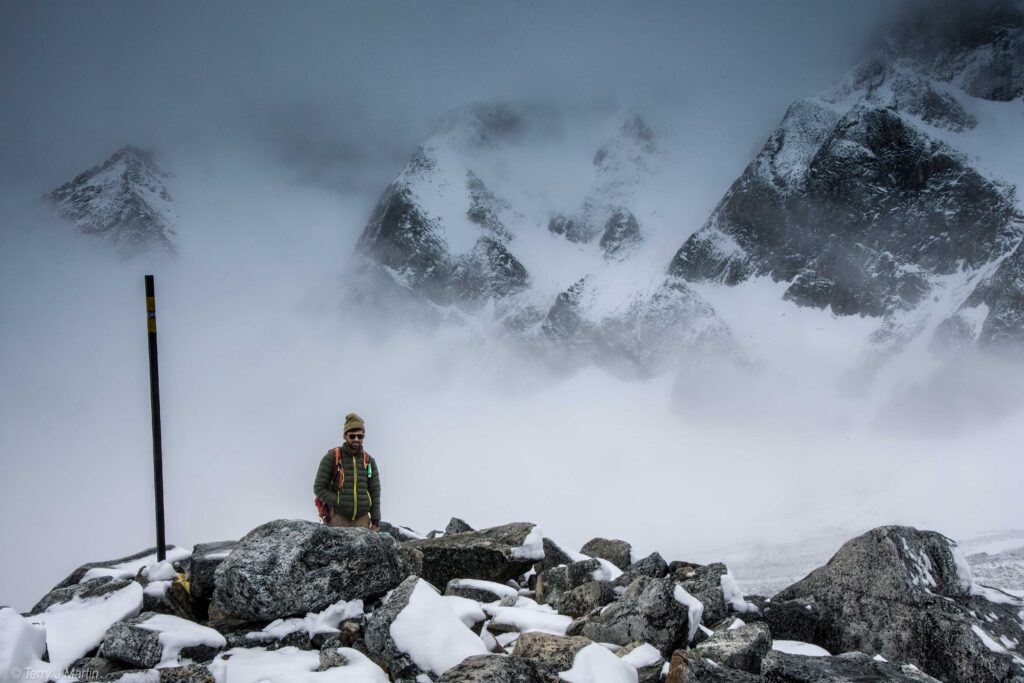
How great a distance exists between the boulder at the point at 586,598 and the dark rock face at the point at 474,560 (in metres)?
1.54

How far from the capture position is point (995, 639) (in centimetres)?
759

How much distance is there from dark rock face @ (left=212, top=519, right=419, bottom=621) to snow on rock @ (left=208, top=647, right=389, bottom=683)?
538mm

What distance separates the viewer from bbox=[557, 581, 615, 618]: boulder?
8164 millimetres

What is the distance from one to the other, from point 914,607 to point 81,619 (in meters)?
9.55

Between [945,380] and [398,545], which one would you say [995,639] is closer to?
[398,545]

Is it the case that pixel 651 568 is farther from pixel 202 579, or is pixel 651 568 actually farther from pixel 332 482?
pixel 202 579

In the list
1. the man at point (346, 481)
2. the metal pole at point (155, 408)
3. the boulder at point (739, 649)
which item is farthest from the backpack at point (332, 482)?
the boulder at point (739, 649)

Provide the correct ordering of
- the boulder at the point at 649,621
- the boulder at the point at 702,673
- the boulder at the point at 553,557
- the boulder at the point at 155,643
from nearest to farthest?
the boulder at the point at 702,673 → the boulder at the point at 155,643 → the boulder at the point at 649,621 → the boulder at the point at 553,557

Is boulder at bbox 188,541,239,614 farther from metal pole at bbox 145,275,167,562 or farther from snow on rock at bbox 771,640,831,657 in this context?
snow on rock at bbox 771,640,831,657

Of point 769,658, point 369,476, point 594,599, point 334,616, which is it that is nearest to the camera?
point 769,658

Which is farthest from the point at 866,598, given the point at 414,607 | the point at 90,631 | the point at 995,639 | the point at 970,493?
the point at 970,493

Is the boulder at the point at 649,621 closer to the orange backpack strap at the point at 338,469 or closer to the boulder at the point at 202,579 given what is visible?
the boulder at the point at 202,579

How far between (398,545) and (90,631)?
131 inches

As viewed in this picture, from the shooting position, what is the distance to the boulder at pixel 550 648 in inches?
222
